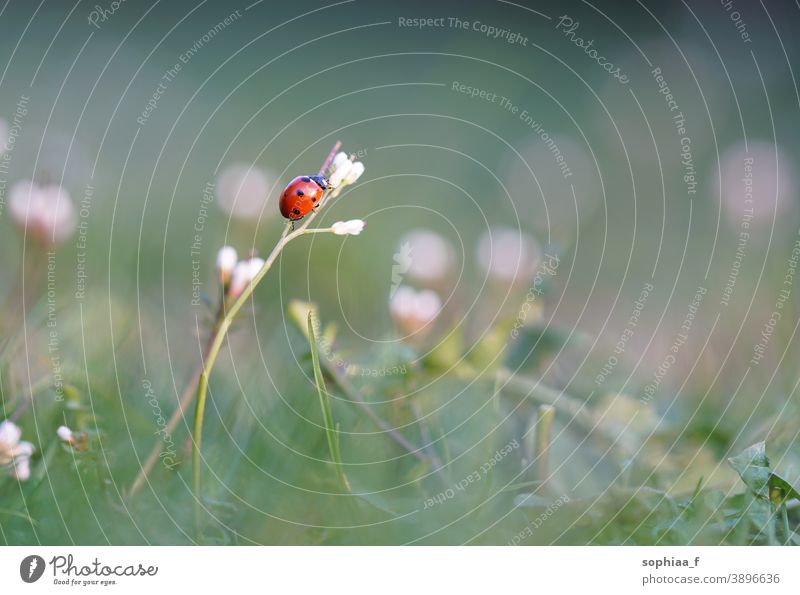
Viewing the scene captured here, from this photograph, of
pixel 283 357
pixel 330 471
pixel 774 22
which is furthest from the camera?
pixel 774 22

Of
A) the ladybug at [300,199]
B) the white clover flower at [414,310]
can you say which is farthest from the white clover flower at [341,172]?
the white clover flower at [414,310]

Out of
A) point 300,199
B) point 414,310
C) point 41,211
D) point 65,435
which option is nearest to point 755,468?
point 414,310

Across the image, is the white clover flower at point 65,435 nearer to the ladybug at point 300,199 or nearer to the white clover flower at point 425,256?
the ladybug at point 300,199

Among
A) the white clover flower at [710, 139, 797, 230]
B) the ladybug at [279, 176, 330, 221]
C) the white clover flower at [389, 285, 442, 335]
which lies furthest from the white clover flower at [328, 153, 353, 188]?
the white clover flower at [710, 139, 797, 230]

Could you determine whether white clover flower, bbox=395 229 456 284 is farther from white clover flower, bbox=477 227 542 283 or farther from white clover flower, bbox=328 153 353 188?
white clover flower, bbox=328 153 353 188
